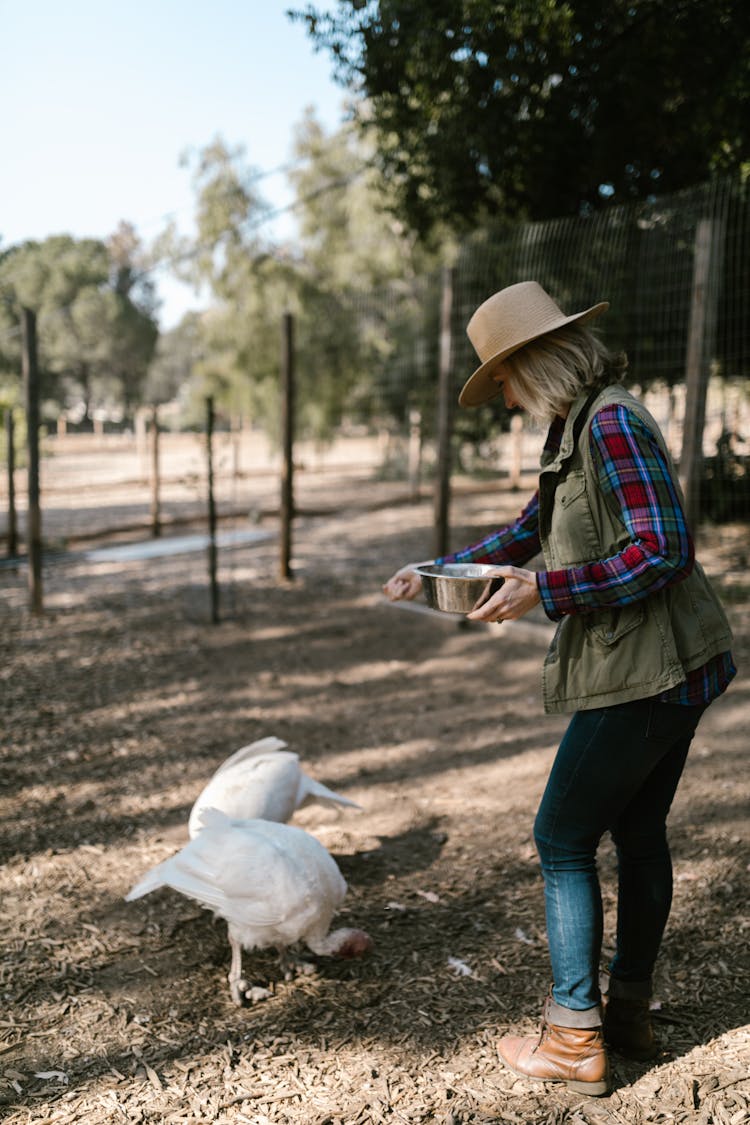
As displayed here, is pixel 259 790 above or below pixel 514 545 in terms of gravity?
below

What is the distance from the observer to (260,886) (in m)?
2.50

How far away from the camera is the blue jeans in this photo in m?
1.84

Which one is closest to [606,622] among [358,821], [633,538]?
[633,538]

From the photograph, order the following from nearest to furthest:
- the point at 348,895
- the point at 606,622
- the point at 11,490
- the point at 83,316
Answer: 1. the point at 606,622
2. the point at 348,895
3. the point at 11,490
4. the point at 83,316

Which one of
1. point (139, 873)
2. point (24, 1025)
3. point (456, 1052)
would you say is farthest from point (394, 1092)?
point (139, 873)

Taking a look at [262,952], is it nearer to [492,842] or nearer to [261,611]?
[492,842]

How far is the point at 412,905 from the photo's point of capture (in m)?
3.01

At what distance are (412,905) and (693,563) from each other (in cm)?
174

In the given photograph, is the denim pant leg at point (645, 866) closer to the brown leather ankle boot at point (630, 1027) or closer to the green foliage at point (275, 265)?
the brown leather ankle boot at point (630, 1027)

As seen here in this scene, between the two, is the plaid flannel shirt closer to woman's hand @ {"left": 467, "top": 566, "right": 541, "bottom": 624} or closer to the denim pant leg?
woman's hand @ {"left": 467, "top": 566, "right": 541, "bottom": 624}

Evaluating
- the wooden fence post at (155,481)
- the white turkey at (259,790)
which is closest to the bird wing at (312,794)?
the white turkey at (259,790)

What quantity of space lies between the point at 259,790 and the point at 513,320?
1.87 m

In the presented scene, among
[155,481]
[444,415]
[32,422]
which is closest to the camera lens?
[32,422]

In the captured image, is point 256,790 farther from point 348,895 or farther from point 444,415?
point 444,415
